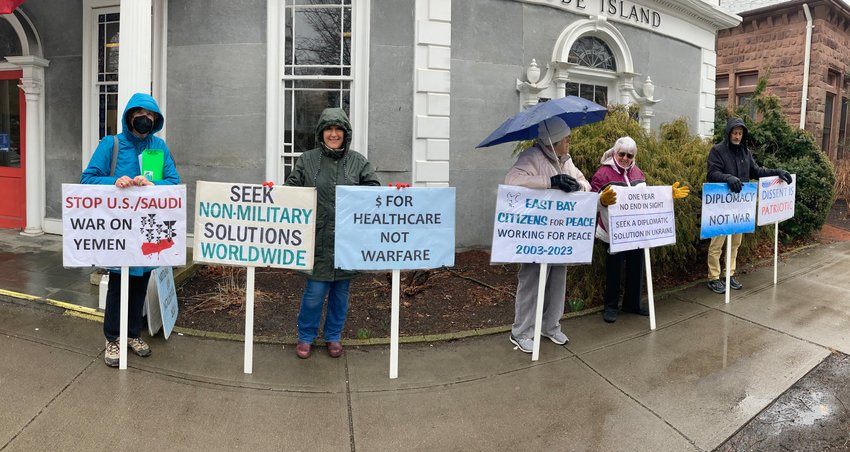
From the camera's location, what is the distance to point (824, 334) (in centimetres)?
496

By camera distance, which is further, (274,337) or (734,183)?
(734,183)

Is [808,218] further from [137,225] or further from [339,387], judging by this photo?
[137,225]

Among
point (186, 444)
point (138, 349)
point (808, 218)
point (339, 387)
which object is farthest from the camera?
point (808, 218)

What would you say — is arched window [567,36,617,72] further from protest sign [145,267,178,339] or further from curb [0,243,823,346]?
protest sign [145,267,178,339]

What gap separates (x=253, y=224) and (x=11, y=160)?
21.3 ft

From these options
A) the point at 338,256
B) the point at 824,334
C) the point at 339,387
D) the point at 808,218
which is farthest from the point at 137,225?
the point at 808,218

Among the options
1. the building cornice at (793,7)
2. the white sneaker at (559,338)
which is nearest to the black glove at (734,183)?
the white sneaker at (559,338)

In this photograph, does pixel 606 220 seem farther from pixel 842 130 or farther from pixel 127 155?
pixel 842 130

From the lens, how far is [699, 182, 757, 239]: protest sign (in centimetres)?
564

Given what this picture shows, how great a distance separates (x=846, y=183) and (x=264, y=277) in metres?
13.3

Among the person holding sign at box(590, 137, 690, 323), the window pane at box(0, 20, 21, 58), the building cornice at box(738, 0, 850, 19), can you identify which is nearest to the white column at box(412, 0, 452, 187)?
the person holding sign at box(590, 137, 690, 323)

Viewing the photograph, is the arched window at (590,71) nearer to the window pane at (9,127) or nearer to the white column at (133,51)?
the white column at (133,51)

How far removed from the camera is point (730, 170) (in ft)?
19.8

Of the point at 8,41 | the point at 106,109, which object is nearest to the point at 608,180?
the point at 106,109
